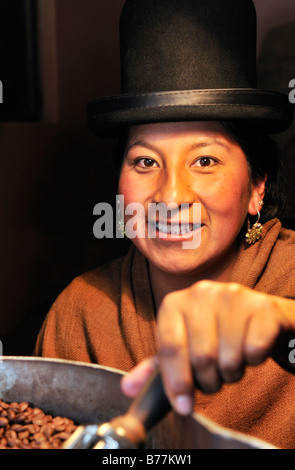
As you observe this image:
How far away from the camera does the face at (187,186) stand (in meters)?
1.07

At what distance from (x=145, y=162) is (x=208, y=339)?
674 millimetres

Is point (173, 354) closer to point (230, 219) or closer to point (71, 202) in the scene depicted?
point (230, 219)

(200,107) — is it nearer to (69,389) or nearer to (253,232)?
(253,232)

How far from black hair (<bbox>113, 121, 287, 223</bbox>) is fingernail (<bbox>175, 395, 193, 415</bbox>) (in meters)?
0.70

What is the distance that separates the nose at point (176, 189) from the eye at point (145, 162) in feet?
0.24

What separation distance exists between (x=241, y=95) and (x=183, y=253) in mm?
338

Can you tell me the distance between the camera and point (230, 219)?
1.11 metres

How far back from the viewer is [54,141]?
1.57 metres

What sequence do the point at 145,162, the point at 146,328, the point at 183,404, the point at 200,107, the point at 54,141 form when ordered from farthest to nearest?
1. the point at 54,141
2. the point at 146,328
3. the point at 145,162
4. the point at 200,107
5. the point at 183,404

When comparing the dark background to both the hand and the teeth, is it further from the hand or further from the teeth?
the hand

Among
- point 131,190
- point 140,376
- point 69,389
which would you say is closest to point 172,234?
point 131,190

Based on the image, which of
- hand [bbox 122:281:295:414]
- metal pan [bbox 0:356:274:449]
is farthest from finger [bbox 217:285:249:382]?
metal pan [bbox 0:356:274:449]

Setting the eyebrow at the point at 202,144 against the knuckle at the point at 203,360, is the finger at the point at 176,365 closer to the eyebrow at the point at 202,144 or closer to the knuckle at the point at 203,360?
the knuckle at the point at 203,360
